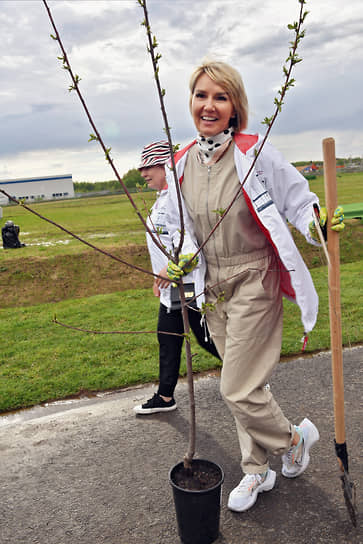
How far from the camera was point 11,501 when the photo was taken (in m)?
3.22

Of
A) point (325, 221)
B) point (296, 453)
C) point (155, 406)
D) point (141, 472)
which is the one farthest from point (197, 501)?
point (155, 406)

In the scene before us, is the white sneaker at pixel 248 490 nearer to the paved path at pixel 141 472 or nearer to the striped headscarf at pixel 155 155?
the paved path at pixel 141 472

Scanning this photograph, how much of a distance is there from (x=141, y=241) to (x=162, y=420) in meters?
9.57

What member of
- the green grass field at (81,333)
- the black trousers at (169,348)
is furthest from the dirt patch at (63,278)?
the black trousers at (169,348)

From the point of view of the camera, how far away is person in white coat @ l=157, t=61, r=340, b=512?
280cm

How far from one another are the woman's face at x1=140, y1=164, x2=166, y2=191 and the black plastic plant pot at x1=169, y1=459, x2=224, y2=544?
2.25 meters

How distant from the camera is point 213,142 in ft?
9.59

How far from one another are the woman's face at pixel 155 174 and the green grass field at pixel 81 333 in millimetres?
220

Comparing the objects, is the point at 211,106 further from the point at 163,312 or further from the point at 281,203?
the point at 163,312

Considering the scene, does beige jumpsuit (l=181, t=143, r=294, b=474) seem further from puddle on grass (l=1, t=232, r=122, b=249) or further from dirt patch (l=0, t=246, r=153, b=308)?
puddle on grass (l=1, t=232, r=122, b=249)

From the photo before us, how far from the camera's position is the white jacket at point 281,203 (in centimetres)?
275

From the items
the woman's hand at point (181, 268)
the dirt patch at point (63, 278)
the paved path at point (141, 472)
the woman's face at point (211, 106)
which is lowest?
the paved path at point (141, 472)

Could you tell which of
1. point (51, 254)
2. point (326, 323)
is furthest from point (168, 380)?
point (51, 254)

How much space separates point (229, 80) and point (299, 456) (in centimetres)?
234
